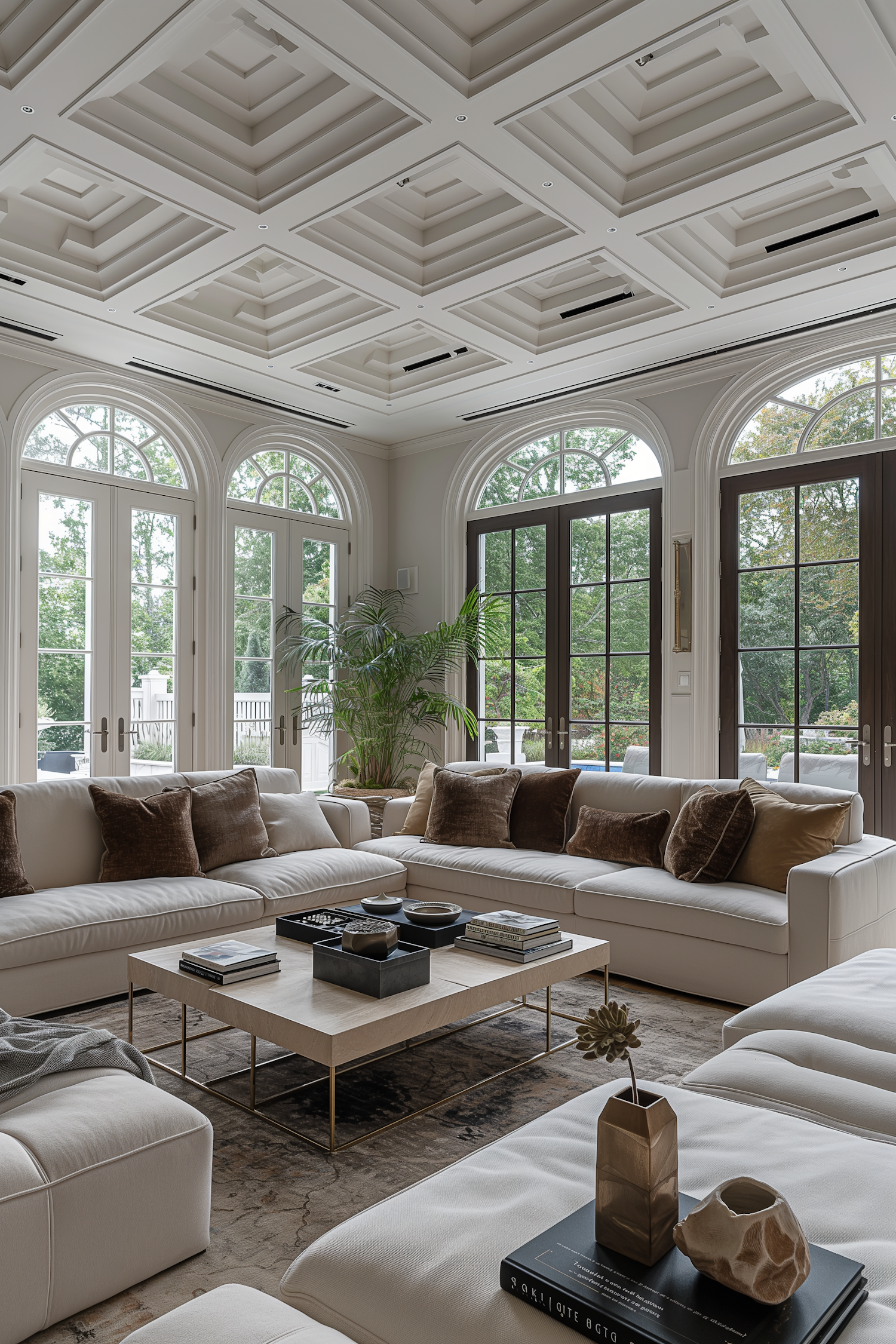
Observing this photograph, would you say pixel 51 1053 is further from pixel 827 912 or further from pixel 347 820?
pixel 347 820

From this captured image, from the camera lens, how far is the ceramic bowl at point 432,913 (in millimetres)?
3021

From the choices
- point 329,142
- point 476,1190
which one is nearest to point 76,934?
point 476,1190

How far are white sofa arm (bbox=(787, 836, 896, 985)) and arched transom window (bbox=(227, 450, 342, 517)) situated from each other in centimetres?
430

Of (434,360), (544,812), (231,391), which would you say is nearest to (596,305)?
(434,360)

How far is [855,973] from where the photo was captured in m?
2.43

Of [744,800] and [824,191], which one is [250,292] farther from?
[744,800]

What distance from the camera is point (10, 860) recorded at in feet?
11.2

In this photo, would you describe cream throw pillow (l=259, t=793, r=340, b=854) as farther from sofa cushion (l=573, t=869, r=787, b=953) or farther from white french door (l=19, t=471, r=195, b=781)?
white french door (l=19, t=471, r=195, b=781)

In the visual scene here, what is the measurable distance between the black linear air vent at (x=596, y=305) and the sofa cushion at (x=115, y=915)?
3417mm

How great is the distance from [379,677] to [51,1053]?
4421mm

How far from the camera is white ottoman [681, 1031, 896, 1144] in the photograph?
5.28ft

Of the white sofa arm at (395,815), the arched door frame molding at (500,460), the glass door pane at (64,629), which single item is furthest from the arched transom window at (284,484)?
the white sofa arm at (395,815)

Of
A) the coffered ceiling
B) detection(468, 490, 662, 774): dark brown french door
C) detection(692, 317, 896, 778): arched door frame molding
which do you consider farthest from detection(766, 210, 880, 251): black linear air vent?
detection(468, 490, 662, 774): dark brown french door

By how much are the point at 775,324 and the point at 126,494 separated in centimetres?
377
